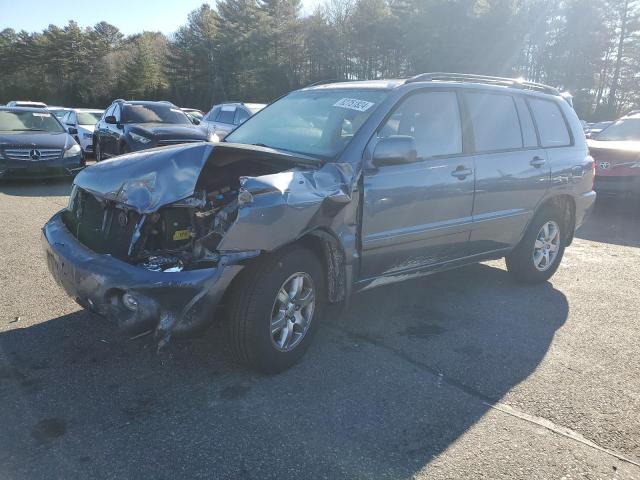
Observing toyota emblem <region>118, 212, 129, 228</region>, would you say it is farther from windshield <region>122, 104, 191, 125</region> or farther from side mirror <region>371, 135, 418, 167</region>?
windshield <region>122, 104, 191, 125</region>

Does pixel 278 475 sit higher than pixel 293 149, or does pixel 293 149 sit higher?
pixel 293 149

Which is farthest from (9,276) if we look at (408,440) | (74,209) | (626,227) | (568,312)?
(626,227)

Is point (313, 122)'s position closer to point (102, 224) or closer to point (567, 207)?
point (102, 224)

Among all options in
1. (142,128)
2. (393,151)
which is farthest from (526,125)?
(142,128)

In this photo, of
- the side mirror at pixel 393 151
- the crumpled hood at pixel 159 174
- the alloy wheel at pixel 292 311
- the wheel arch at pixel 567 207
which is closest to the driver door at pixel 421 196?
the side mirror at pixel 393 151

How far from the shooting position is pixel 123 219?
3352 mm

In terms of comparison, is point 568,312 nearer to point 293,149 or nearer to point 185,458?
point 293,149

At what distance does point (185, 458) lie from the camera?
2.58m

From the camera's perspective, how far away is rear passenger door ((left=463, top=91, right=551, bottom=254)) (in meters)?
4.59

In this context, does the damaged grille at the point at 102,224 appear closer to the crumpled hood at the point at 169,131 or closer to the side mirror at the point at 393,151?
the side mirror at the point at 393,151

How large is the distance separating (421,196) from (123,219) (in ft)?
6.92

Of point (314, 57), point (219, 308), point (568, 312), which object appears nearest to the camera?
point (219, 308)

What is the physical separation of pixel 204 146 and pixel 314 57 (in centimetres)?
4983

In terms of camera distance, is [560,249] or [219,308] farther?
[560,249]
